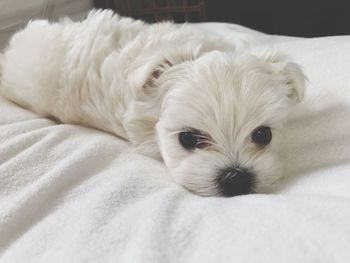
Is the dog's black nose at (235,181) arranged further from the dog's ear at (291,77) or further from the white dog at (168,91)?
the dog's ear at (291,77)

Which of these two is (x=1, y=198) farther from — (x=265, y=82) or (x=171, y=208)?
(x=265, y=82)

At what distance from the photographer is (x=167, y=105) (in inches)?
50.3

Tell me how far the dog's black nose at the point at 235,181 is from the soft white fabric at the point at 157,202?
0.09 metres

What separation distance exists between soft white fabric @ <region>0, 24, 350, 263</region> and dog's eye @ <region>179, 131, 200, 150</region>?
0.32ft

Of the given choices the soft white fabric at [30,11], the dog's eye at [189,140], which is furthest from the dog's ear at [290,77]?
the soft white fabric at [30,11]

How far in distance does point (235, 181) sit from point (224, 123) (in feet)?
0.52

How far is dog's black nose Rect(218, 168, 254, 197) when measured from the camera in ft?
3.88

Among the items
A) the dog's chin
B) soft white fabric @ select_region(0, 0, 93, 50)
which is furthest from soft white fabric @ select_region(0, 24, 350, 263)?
soft white fabric @ select_region(0, 0, 93, 50)

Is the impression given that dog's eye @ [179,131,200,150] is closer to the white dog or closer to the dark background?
the white dog

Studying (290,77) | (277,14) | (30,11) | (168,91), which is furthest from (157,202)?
(277,14)

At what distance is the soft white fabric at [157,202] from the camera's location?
33.4 inches

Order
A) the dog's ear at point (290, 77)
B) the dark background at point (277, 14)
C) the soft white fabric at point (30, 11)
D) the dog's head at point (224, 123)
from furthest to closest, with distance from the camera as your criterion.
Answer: the dark background at point (277, 14)
the soft white fabric at point (30, 11)
the dog's ear at point (290, 77)
the dog's head at point (224, 123)

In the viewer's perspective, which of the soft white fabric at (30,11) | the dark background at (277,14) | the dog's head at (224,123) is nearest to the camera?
the dog's head at (224,123)

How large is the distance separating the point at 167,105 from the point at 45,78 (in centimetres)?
56
